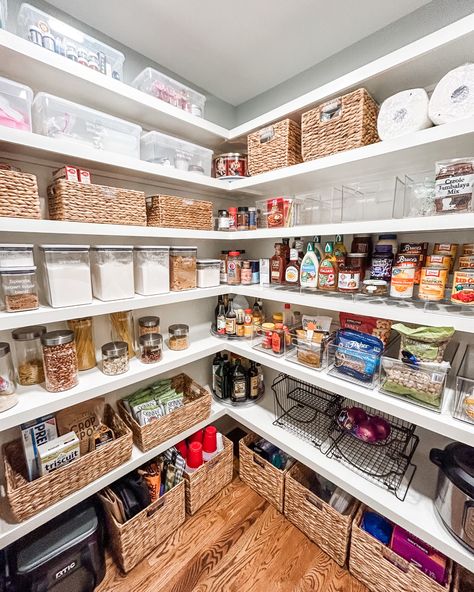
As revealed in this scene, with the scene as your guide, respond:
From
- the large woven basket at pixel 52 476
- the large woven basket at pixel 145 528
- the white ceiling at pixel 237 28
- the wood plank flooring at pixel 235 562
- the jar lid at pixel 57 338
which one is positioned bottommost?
the wood plank flooring at pixel 235 562

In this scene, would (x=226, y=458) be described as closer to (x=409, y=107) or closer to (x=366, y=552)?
(x=366, y=552)

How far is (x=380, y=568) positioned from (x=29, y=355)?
1.59 m

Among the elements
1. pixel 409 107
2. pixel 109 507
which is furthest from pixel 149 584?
pixel 409 107

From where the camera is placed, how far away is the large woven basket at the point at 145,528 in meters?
1.10

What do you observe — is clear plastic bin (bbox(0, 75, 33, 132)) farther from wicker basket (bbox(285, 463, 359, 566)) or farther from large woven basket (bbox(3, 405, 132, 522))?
wicker basket (bbox(285, 463, 359, 566))

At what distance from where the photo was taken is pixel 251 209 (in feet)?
4.83

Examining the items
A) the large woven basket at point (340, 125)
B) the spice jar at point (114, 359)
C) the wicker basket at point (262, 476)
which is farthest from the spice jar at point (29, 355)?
the large woven basket at point (340, 125)

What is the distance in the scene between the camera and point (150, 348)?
4.01 ft

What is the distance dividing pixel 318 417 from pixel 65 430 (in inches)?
47.8

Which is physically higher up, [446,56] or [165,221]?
[446,56]

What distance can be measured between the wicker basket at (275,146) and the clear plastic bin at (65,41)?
2.08 ft

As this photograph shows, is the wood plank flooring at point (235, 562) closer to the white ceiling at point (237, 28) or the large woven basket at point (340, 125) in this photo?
the large woven basket at point (340, 125)

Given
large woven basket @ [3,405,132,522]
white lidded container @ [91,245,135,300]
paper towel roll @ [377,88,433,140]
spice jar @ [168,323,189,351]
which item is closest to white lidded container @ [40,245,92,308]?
white lidded container @ [91,245,135,300]

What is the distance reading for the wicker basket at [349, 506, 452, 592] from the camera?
3.02 feet
